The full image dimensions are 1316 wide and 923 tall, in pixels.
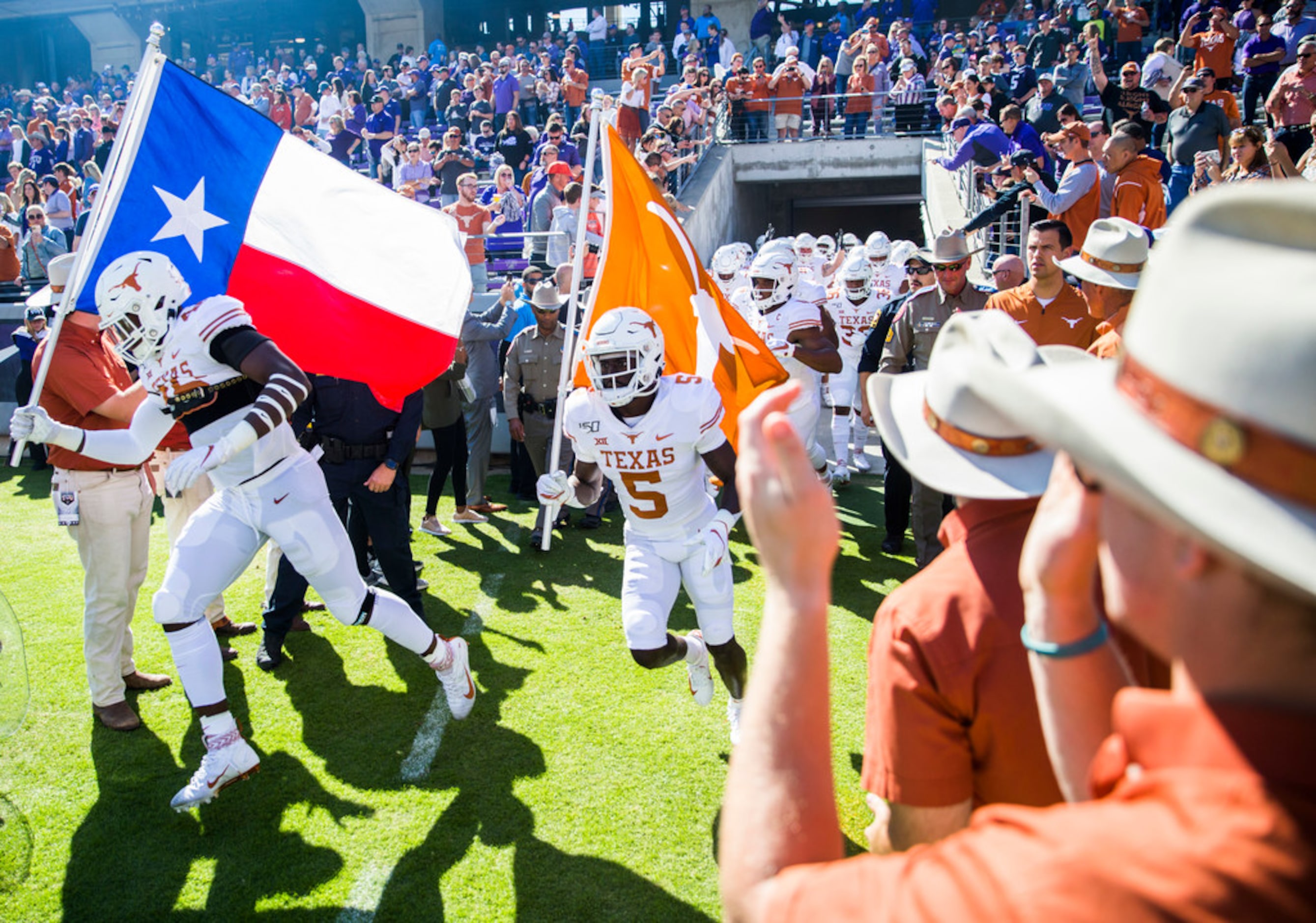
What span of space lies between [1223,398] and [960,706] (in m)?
1.13

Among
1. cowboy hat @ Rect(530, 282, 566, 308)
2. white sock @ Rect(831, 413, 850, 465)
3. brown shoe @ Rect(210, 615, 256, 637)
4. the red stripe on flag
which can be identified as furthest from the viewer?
white sock @ Rect(831, 413, 850, 465)

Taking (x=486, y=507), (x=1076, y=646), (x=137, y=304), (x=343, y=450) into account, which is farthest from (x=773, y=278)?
(x=1076, y=646)

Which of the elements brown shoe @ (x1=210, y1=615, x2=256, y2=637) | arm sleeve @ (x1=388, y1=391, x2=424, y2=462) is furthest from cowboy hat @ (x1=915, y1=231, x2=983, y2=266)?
brown shoe @ (x1=210, y1=615, x2=256, y2=637)

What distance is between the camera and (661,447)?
4.44 meters

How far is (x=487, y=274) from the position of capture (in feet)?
45.5

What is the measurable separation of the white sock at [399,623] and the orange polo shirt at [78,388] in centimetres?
158

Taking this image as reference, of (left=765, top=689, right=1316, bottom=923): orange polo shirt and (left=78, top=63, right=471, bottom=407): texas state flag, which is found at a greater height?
(left=78, top=63, right=471, bottom=407): texas state flag

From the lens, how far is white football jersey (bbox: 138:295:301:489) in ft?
14.3

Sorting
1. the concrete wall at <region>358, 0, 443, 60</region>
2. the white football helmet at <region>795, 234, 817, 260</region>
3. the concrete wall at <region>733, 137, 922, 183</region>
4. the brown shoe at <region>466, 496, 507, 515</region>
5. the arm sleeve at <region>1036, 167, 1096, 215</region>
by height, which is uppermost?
the concrete wall at <region>358, 0, 443, 60</region>

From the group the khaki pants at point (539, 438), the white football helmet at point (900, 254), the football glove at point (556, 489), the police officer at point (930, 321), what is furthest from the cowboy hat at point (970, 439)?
the white football helmet at point (900, 254)

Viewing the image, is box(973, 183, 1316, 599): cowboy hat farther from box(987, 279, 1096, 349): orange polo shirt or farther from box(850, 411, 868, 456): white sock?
box(850, 411, 868, 456): white sock

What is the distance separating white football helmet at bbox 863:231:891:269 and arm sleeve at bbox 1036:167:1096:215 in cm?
489

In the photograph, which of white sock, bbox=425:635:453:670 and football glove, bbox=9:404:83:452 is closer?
football glove, bbox=9:404:83:452

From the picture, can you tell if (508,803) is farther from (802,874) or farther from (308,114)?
(308,114)
